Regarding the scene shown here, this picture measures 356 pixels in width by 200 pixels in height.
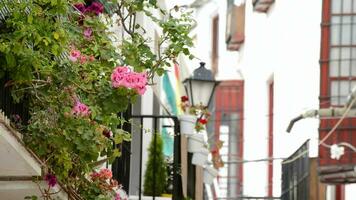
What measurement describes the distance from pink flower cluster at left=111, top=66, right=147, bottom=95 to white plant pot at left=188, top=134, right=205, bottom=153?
21.6 feet

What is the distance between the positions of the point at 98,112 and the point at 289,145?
11.2 meters

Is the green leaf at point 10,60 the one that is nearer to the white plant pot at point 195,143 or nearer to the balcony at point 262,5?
the white plant pot at point 195,143

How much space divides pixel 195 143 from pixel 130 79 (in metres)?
6.79

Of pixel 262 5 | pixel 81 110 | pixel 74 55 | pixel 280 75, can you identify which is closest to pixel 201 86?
pixel 280 75

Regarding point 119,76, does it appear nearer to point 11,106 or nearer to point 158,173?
point 11,106

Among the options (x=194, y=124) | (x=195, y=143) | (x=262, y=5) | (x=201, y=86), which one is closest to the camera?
(x=194, y=124)

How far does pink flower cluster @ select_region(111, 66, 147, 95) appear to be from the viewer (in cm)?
855

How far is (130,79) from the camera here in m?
8.56

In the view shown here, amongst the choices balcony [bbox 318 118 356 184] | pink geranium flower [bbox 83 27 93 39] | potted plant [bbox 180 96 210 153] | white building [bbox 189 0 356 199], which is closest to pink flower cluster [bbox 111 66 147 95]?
pink geranium flower [bbox 83 27 93 39]

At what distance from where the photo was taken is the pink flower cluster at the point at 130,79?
8.55 m

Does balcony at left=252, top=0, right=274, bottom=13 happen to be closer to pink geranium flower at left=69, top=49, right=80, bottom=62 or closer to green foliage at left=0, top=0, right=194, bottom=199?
green foliage at left=0, top=0, right=194, bottom=199

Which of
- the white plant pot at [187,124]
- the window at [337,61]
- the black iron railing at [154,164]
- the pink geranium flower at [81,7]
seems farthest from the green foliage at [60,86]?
the window at [337,61]

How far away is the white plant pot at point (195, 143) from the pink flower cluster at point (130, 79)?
21.6 ft

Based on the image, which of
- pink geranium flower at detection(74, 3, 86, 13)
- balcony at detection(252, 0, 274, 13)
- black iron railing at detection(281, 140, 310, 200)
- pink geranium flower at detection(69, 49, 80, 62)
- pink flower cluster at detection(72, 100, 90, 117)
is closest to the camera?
pink flower cluster at detection(72, 100, 90, 117)
